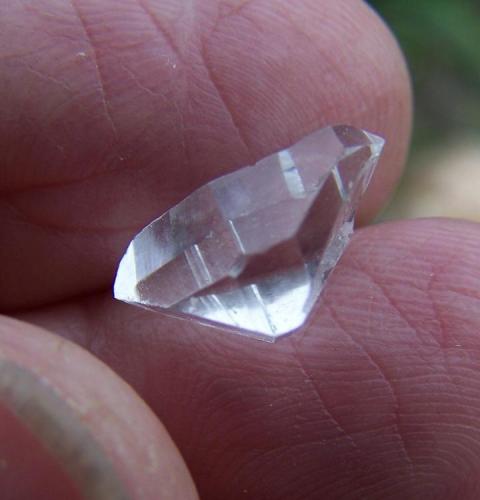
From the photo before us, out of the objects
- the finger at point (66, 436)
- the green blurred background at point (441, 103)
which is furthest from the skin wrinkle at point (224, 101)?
the green blurred background at point (441, 103)

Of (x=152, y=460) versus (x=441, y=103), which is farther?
(x=441, y=103)

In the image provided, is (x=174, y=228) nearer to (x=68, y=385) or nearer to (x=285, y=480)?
(x=68, y=385)

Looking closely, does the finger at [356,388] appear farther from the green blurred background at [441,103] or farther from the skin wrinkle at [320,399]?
the green blurred background at [441,103]

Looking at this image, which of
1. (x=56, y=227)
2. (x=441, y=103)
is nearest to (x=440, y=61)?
(x=441, y=103)

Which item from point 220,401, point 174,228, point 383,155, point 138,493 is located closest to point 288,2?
point 383,155

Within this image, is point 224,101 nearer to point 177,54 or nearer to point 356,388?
point 177,54

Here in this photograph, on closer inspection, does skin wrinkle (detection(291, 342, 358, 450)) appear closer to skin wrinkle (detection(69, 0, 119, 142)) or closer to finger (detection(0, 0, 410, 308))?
finger (detection(0, 0, 410, 308))
